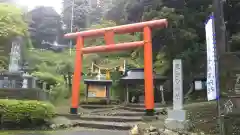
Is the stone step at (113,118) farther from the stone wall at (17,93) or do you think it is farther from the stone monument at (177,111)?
the stone monument at (177,111)

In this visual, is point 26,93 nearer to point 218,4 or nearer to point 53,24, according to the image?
point 218,4

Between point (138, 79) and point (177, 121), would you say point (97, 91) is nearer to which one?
point (138, 79)

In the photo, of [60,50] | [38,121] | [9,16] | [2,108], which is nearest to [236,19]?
[38,121]

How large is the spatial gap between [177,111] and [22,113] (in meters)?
6.20

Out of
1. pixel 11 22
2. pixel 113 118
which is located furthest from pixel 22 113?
pixel 11 22

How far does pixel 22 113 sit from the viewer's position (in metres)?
9.99

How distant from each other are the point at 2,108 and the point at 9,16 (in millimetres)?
16027

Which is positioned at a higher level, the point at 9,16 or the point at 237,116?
the point at 9,16

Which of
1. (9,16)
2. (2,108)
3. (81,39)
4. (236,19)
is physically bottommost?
(2,108)

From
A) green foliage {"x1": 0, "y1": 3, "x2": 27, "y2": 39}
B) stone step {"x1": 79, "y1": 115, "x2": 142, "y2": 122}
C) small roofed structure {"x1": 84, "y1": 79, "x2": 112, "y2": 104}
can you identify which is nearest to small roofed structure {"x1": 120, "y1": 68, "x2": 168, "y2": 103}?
small roofed structure {"x1": 84, "y1": 79, "x2": 112, "y2": 104}

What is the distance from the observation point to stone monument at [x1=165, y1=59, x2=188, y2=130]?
8.89 metres

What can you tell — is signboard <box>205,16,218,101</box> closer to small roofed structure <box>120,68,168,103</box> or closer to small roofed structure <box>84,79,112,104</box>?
small roofed structure <box>120,68,168,103</box>

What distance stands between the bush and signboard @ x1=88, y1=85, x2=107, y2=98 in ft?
29.5

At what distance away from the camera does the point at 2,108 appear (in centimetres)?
976
